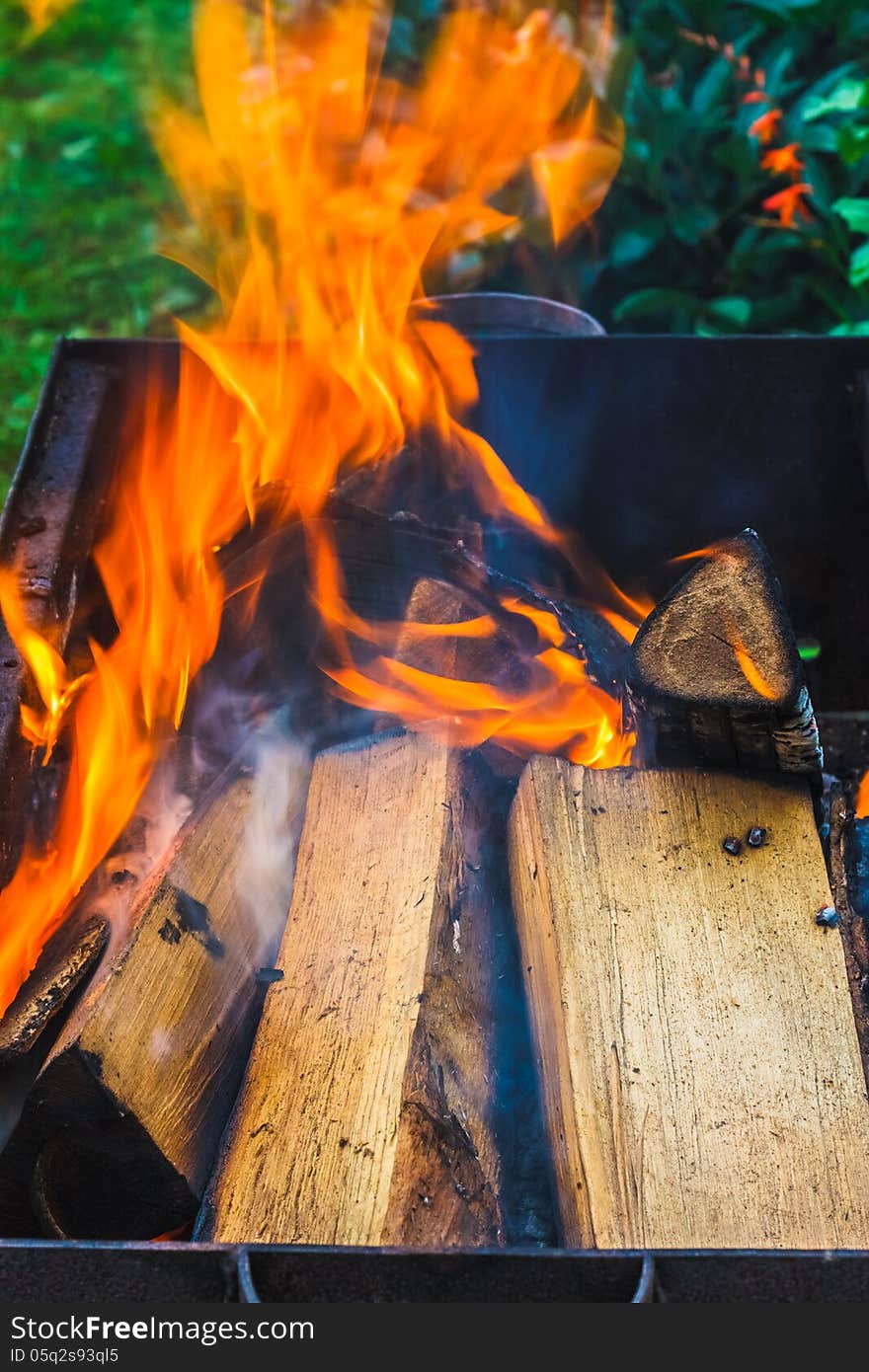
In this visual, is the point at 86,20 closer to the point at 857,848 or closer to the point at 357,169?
the point at 357,169

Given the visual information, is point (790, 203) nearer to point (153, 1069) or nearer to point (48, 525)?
point (48, 525)

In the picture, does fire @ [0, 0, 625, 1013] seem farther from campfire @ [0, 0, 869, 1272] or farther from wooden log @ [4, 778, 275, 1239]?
wooden log @ [4, 778, 275, 1239]

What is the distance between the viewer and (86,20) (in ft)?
19.5

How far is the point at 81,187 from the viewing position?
519 cm

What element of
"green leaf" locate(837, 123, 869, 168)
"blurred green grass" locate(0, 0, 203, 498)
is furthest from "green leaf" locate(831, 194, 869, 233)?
"blurred green grass" locate(0, 0, 203, 498)

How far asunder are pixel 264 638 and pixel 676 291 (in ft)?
6.49

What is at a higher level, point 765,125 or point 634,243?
point 765,125

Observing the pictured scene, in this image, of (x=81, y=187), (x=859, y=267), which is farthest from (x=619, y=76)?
(x=81, y=187)

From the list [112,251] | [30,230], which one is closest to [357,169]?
[112,251]

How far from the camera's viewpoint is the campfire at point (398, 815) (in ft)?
5.05

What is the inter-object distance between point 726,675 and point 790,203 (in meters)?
2.21

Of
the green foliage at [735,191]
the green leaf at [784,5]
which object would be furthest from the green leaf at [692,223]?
the green leaf at [784,5]

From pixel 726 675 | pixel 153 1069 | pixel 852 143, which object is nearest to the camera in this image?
pixel 153 1069

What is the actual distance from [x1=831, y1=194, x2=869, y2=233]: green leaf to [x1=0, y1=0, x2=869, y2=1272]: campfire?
107 cm
